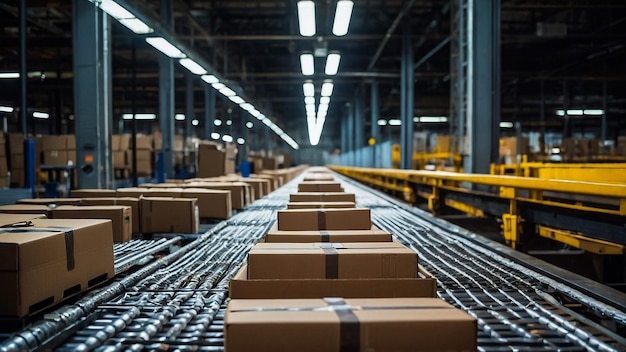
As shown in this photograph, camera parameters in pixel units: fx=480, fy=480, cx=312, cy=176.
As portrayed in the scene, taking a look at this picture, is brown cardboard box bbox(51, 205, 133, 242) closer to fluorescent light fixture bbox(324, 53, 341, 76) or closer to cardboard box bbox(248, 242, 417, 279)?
cardboard box bbox(248, 242, 417, 279)

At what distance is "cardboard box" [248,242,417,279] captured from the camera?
7.07 ft

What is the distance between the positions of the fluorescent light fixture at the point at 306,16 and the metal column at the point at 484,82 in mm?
2475

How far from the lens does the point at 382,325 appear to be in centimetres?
145

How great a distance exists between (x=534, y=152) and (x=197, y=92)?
1625 centimetres

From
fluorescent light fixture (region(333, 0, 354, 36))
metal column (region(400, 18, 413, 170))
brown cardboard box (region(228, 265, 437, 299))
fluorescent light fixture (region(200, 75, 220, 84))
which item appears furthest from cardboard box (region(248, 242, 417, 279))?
metal column (region(400, 18, 413, 170))

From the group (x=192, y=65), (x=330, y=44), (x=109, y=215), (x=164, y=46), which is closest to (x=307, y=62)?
(x=192, y=65)

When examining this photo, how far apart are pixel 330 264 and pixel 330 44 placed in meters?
14.7

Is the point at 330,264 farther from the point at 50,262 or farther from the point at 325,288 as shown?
the point at 50,262

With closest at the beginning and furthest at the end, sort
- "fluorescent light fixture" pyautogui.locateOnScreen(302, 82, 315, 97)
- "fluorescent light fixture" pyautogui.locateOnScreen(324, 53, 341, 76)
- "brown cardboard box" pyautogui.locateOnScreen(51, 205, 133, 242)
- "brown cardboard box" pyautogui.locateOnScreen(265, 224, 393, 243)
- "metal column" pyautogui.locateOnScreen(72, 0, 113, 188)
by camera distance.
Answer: "brown cardboard box" pyautogui.locateOnScreen(265, 224, 393, 243) < "brown cardboard box" pyautogui.locateOnScreen(51, 205, 133, 242) < "metal column" pyautogui.locateOnScreen(72, 0, 113, 188) < "fluorescent light fixture" pyautogui.locateOnScreen(324, 53, 341, 76) < "fluorescent light fixture" pyautogui.locateOnScreen(302, 82, 315, 97)

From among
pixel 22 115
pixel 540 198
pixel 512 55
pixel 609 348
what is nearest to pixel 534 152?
pixel 512 55

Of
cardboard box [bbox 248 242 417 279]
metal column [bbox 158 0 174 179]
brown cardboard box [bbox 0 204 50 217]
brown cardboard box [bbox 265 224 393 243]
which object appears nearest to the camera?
cardboard box [bbox 248 242 417 279]

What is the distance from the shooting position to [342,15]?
7.21 m

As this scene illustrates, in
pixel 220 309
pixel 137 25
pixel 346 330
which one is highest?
pixel 137 25

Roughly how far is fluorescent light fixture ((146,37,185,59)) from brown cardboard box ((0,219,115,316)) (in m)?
4.93
